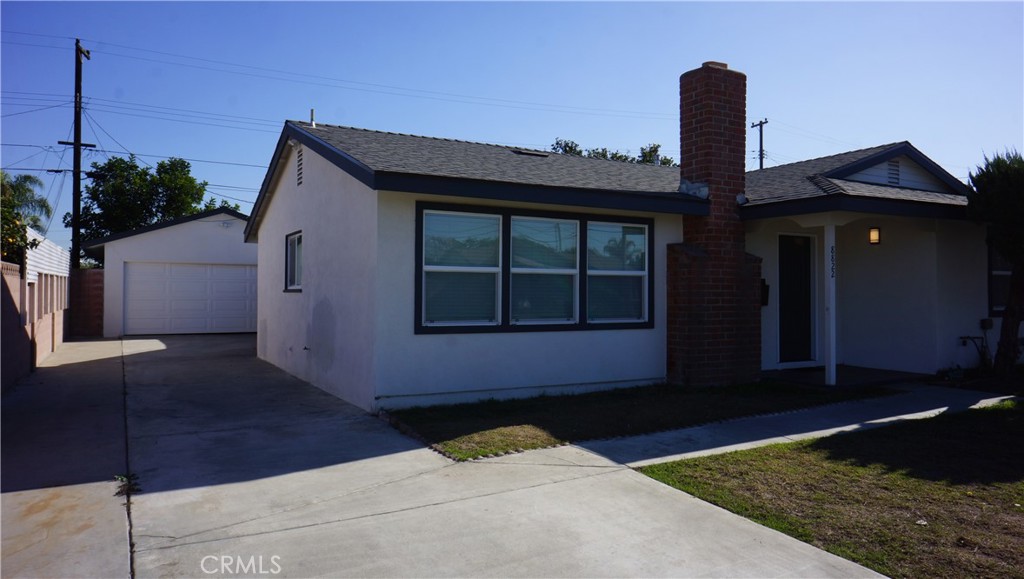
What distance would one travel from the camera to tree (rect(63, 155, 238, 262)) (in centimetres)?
2722

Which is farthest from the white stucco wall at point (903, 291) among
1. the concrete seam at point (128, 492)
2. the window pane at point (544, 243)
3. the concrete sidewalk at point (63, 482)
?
the concrete sidewalk at point (63, 482)

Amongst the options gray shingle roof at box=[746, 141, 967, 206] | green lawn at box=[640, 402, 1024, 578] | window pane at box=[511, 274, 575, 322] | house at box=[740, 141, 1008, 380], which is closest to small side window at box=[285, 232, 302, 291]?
window pane at box=[511, 274, 575, 322]

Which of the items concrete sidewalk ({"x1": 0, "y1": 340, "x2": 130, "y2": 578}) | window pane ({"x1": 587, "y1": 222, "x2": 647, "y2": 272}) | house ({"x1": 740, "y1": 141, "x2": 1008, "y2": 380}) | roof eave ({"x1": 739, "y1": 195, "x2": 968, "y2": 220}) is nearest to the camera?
concrete sidewalk ({"x1": 0, "y1": 340, "x2": 130, "y2": 578})

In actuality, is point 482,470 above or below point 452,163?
below

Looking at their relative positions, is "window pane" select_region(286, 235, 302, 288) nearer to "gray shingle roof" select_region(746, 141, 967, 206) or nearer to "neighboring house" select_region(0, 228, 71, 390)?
"neighboring house" select_region(0, 228, 71, 390)

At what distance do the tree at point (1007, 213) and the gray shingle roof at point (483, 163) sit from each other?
4.31m

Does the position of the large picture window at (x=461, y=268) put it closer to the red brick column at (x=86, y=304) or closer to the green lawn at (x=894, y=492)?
the green lawn at (x=894, y=492)

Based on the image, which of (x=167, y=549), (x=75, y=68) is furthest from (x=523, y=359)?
(x=75, y=68)

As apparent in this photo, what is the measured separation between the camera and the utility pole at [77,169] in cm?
2162

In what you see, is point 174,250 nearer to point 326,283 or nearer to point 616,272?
point 326,283

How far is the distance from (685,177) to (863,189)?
2508 mm

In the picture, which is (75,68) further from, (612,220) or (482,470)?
(482,470)

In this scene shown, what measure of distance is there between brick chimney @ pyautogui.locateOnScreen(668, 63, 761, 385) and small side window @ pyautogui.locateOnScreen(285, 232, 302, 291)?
6.62 metres

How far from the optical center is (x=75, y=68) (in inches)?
935
